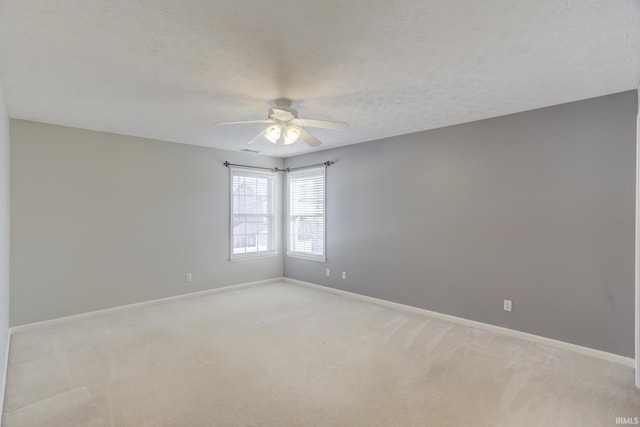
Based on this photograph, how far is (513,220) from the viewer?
370 cm

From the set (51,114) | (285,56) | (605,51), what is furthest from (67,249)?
(605,51)

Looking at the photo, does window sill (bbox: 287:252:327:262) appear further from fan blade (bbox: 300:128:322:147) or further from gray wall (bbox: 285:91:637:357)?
fan blade (bbox: 300:128:322:147)

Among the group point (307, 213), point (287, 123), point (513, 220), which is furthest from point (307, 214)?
point (513, 220)

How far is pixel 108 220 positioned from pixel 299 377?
3.45m

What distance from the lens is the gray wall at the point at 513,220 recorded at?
3100 mm

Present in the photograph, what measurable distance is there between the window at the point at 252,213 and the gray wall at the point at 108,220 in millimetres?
224

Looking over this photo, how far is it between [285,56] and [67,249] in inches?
150

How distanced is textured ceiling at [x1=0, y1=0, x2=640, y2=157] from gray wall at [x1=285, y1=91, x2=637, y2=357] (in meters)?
0.39

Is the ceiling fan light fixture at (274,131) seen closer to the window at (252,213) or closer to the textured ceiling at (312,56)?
the textured ceiling at (312,56)

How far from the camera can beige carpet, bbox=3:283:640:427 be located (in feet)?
7.39

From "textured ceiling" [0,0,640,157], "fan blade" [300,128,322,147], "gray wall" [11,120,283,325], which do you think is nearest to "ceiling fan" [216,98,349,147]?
"fan blade" [300,128,322,147]

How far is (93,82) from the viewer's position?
9.16 feet

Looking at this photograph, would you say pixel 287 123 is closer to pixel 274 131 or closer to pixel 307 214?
pixel 274 131

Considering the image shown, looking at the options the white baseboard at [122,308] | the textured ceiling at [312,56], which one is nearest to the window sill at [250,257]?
the white baseboard at [122,308]
